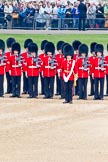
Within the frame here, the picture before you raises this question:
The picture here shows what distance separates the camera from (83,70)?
21.4 meters

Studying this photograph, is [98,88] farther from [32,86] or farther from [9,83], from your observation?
[9,83]

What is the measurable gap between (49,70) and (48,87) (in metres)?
0.42

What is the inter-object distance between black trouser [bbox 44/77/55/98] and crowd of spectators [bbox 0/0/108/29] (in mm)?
18340

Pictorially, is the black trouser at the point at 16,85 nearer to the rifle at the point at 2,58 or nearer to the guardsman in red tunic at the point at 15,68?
the guardsman in red tunic at the point at 15,68

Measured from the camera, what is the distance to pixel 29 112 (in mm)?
19125

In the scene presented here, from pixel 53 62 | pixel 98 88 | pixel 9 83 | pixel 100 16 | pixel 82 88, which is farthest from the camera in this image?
pixel 100 16

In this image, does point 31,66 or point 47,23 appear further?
point 47,23

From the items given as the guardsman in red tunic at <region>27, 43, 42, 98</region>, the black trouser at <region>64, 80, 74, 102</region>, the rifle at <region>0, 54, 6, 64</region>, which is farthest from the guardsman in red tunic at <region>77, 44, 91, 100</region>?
the rifle at <region>0, 54, 6, 64</region>

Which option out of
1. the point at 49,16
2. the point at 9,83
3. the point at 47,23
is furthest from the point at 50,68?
the point at 47,23

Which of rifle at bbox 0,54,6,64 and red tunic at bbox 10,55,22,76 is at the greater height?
rifle at bbox 0,54,6,64

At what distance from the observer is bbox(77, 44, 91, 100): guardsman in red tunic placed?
2133cm

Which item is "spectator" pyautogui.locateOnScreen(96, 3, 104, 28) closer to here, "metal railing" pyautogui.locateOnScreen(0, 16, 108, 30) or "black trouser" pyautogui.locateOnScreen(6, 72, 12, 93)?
"metal railing" pyautogui.locateOnScreen(0, 16, 108, 30)

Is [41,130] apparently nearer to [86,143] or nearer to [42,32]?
[86,143]

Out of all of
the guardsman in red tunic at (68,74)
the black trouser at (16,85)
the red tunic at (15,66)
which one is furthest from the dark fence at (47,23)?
the guardsman in red tunic at (68,74)
